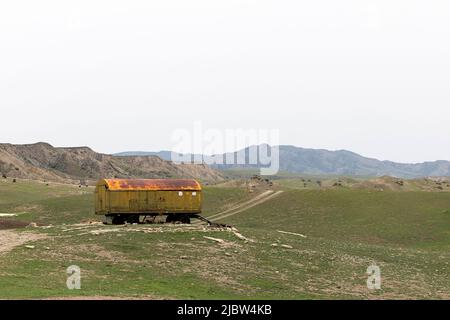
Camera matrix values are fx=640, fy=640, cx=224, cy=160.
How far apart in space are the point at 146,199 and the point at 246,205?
106 ft

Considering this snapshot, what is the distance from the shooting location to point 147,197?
155ft

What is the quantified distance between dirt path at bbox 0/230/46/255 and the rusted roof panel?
8.70 meters

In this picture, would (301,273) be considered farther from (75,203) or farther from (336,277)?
(75,203)

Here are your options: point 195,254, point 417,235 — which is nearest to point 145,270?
point 195,254

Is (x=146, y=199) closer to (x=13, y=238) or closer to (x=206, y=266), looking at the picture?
(x=13, y=238)

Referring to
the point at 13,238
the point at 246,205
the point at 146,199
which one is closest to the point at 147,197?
the point at 146,199

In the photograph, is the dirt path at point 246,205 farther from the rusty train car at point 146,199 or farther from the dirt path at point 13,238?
the dirt path at point 13,238

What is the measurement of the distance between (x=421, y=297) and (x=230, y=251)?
1056 cm

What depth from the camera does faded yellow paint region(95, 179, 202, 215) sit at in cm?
4656

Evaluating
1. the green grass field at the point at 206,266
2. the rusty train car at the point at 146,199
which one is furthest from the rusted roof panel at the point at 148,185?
the green grass field at the point at 206,266

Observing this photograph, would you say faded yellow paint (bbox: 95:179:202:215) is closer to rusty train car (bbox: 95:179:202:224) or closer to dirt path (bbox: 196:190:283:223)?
rusty train car (bbox: 95:179:202:224)

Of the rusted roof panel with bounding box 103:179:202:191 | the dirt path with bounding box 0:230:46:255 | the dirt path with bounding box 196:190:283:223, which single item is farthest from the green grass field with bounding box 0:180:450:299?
the dirt path with bounding box 196:190:283:223

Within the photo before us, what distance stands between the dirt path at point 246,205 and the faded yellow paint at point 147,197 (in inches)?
799

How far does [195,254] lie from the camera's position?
3378 cm
